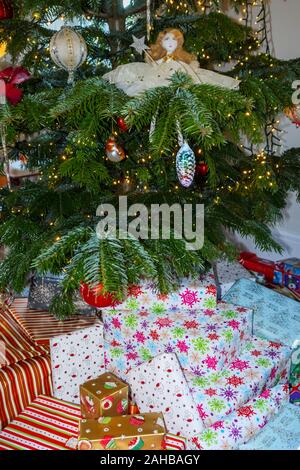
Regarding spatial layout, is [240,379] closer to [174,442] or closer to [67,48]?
[174,442]

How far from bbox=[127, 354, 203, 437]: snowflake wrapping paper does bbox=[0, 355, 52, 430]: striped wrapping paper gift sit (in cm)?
22

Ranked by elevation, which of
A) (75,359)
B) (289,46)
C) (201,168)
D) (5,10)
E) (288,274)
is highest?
(289,46)

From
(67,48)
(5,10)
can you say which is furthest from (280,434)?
(5,10)

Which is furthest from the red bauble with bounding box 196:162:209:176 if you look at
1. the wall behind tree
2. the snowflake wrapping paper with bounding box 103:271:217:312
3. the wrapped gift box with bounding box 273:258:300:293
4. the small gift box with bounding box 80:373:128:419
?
the wall behind tree

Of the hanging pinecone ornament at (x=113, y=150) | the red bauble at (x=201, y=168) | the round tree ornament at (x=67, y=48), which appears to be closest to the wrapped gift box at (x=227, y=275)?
Result: the red bauble at (x=201, y=168)

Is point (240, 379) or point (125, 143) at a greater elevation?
point (125, 143)

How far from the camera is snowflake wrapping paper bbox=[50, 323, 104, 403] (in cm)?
110

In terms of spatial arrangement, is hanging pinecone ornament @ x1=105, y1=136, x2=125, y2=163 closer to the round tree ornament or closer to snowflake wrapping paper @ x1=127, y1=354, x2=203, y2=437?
the round tree ornament

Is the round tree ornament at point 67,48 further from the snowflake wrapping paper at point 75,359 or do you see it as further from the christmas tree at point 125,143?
the snowflake wrapping paper at point 75,359

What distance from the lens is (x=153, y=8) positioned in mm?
995

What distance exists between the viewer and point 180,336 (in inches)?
40.3

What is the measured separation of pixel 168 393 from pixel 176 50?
73 centimetres

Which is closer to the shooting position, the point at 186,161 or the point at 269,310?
the point at 186,161

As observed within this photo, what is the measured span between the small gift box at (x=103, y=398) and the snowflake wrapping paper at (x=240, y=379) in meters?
0.16
